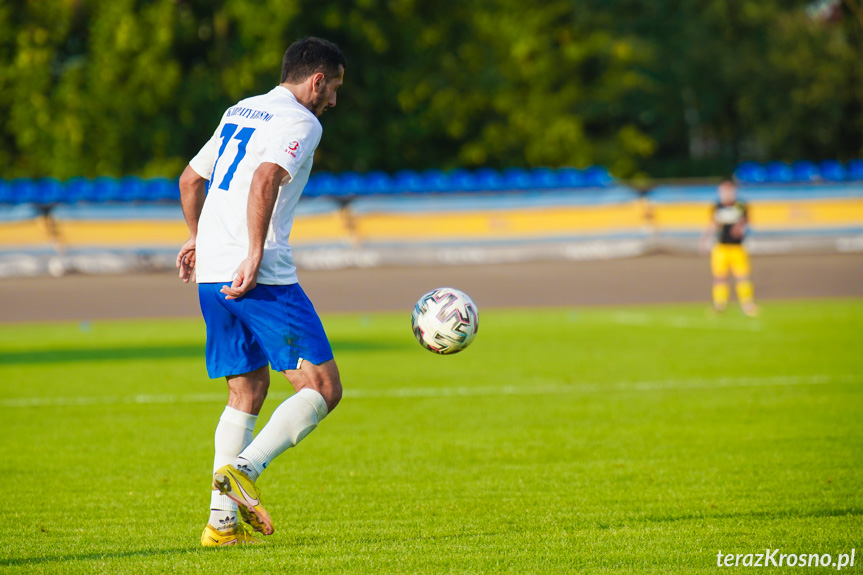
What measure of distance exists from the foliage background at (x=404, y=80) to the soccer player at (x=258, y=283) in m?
27.8

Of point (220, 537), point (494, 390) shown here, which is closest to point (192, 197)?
point (220, 537)

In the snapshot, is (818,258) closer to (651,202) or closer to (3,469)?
(651,202)

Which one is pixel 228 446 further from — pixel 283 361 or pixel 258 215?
pixel 258 215

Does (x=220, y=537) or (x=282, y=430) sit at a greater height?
(x=282, y=430)

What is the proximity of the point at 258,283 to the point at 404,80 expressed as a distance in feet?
103

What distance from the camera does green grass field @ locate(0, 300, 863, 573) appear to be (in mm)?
4664

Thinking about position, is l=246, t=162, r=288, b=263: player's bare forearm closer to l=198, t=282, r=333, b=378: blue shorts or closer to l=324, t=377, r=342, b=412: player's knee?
l=198, t=282, r=333, b=378: blue shorts

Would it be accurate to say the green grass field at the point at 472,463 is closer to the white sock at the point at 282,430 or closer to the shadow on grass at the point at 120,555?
the shadow on grass at the point at 120,555

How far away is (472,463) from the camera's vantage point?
686 centimetres

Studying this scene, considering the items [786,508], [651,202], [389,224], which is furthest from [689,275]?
[786,508]

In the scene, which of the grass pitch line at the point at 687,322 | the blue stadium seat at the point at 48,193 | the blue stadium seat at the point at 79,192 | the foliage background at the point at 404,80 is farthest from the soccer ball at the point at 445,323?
the foliage background at the point at 404,80

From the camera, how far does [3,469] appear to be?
671 centimetres

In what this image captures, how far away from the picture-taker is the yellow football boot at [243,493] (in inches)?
178

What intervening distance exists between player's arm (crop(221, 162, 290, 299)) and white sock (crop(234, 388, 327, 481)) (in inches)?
22.4
